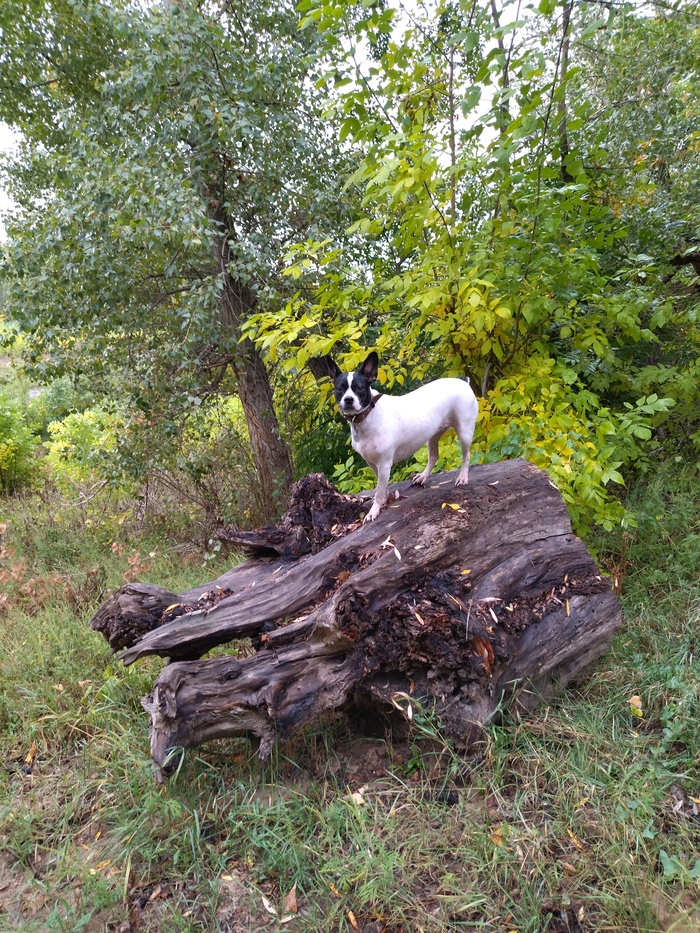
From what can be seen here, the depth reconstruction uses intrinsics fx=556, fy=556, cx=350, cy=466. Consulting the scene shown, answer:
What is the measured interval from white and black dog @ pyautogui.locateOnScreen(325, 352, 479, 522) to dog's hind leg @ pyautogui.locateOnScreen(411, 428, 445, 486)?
0.03 metres

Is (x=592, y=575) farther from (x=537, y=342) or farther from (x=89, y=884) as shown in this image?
(x=89, y=884)

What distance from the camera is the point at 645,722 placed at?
2.75 metres

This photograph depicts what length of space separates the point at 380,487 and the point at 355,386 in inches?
25.8

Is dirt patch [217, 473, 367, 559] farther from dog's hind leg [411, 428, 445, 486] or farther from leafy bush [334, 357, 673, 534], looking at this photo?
leafy bush [334, 357, 673, 534]

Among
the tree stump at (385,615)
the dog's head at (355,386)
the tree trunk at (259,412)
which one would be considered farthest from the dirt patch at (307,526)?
the tree trunk at (259,412)

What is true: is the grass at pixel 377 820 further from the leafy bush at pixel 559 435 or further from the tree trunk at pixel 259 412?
the tree trunk at pixel 259 412

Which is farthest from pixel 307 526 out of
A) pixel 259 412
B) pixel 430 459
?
pixel 259 412

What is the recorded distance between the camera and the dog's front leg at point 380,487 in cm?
301

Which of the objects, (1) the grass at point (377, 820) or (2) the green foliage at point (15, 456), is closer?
(1) the grass at point (377, 820)

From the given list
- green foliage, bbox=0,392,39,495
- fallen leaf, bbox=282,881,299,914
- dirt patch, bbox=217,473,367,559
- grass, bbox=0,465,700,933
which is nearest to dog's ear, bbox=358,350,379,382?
dirt patch, bbox=217,473,367,559

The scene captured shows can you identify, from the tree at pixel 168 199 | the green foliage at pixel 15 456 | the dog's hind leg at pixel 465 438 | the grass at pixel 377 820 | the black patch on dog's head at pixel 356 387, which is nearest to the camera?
the grass at pixel 377 820

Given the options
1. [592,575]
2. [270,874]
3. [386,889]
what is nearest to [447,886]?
[386,889]

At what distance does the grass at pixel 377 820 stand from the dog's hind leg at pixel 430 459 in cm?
136

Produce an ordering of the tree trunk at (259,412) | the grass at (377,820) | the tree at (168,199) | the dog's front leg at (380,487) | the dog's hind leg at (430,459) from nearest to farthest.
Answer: the grass at (377,820)
the dog's front leg at (380,487)
the dog's hind leg at (430,459)
the tree at (168,199)
the tree trunk at (259,412)
